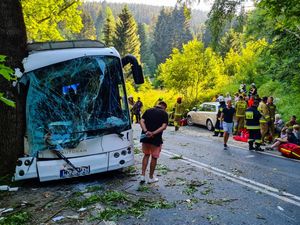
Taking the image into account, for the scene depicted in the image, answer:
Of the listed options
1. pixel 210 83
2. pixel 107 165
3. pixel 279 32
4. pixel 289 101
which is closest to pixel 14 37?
pixel 107 165

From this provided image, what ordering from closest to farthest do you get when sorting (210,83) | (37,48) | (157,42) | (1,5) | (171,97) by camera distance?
(1,5), (37,48), (210,83), (171,97), (157,42)

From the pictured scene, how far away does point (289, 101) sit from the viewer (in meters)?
18.7

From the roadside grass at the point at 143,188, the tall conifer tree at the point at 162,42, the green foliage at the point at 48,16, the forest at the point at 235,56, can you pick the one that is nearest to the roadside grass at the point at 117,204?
the roadside grass at the point at 143,188

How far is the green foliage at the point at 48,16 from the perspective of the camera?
724 inches

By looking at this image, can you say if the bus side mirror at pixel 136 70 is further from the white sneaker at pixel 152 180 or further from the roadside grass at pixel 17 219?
the roadside grass at pixel 17 219

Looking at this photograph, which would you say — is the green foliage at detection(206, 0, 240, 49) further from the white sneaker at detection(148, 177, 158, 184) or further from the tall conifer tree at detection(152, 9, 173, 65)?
the tall conifer tree at detection(152, 9, 173, 65)

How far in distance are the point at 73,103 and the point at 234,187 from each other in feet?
12.6

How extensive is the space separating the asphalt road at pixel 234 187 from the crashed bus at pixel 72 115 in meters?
1.50

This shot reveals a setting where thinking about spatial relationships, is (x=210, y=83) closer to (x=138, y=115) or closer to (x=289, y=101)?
(x=138, y=115)

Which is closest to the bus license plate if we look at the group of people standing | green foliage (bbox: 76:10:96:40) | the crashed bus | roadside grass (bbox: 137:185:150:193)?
the crashed bus

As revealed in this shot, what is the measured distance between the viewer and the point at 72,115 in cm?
789

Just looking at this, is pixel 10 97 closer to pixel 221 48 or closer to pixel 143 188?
pixel 143 188

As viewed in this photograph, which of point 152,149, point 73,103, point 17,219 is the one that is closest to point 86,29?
point 73,103

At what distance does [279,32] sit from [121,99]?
1104 cm
